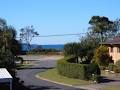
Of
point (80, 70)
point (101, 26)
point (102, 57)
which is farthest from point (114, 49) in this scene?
point (101, 26)

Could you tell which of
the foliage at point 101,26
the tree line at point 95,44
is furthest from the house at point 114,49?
the foliage at point 101,26

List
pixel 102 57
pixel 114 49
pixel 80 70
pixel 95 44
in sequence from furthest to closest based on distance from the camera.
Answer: pixel 95 44 → pixel 114 49 → pixel 102 57 → pixel 80 70

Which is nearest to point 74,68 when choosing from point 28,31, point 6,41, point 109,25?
point 6,41

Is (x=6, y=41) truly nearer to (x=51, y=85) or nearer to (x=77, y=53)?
(x=77, y=53)

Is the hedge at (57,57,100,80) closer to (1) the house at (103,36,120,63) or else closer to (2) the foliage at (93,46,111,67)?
(2) the foliage at (93,46,111,67)

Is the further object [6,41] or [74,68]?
[6,41]

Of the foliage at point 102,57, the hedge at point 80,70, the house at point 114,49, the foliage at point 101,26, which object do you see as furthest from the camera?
the foliage at point 101,26

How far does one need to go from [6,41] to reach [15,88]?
31.1 m

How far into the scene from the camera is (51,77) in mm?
51812

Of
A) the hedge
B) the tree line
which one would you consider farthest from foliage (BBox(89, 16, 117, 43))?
the hedge

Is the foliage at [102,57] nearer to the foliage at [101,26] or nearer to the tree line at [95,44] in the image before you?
the tree line at [95,44]

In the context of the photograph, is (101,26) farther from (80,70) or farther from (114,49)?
(80,70)

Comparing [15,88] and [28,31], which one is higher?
[28,31]

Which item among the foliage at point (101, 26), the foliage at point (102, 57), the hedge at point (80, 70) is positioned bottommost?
the hedge at point (80, 70)
